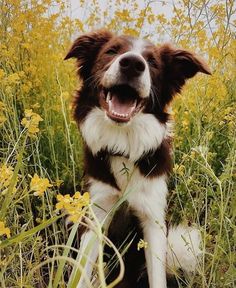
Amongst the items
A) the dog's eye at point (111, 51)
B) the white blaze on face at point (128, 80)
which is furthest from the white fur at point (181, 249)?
the dog's eye at point (111, 51)

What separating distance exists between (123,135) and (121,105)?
0.30m

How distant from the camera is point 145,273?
3.30 m

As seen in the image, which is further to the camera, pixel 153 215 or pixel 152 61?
pixel 152 61

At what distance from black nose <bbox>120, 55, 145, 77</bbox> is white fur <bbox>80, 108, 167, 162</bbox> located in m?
0.38

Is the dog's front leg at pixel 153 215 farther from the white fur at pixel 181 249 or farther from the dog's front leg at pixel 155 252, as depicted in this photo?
the white fur at pixel 181 249

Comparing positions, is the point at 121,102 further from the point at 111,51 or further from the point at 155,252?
the point at 155,252

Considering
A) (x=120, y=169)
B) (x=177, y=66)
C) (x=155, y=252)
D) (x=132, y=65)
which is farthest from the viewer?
(x=177, y=66)

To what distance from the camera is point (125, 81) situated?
2895 millimetres

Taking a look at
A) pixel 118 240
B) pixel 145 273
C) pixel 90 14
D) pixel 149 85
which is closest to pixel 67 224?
pixel 118 240

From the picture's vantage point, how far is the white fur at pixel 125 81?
113 inches

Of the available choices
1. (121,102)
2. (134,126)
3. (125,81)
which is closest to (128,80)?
(125,81)

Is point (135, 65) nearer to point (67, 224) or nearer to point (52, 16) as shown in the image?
point (67, 224)

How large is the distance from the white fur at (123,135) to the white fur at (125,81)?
0.29 metres

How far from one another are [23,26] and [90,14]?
3.81 feet
